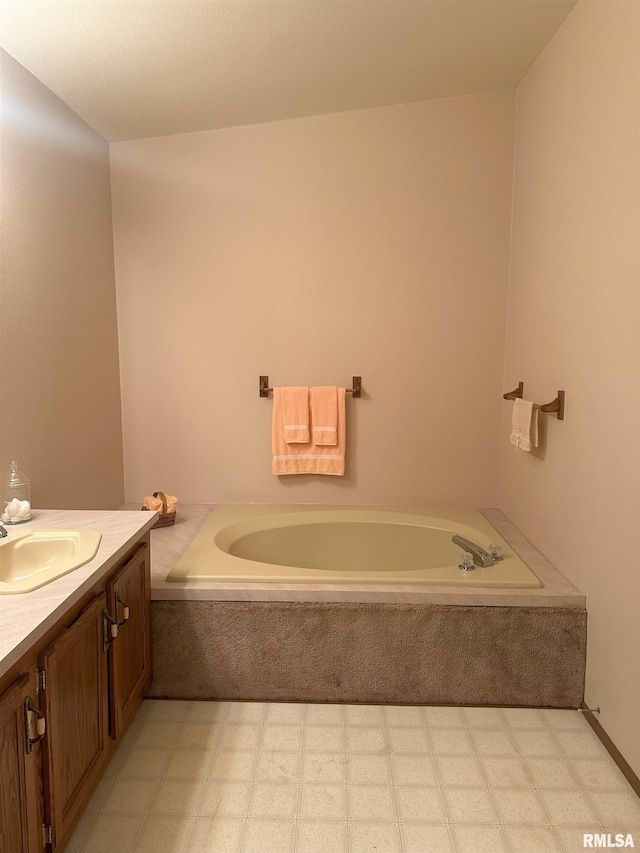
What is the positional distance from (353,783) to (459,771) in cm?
33

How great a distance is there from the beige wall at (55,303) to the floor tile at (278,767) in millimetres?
1238

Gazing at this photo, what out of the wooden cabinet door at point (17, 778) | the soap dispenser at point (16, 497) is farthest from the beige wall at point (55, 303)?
the wooden cabinet door at point (17, 778)

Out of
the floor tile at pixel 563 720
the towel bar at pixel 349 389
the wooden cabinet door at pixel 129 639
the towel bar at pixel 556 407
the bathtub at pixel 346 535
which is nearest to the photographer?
the wooden cabinet door at pixel 129 639

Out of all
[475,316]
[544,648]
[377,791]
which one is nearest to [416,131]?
[475,316]

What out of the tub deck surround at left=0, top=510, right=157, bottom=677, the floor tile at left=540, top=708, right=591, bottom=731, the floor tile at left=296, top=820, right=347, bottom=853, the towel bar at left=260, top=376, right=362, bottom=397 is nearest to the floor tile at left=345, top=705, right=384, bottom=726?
the floor tile at left=296, top=820, right=347, bottom=853

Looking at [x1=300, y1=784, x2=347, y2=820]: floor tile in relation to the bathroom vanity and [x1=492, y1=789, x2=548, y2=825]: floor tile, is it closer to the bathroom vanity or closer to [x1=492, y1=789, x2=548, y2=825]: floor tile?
[x1=492, y1=789, x2=548, y2=825]: floor tile

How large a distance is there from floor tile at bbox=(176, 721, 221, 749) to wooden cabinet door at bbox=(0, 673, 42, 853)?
0.73 metres

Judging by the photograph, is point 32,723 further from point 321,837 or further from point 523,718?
point 523,718

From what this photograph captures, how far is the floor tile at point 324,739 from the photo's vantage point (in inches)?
80.4

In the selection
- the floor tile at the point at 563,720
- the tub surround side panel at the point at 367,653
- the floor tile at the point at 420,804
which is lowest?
the floor tile at the point at 420,804

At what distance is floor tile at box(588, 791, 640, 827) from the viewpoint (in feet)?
5.63

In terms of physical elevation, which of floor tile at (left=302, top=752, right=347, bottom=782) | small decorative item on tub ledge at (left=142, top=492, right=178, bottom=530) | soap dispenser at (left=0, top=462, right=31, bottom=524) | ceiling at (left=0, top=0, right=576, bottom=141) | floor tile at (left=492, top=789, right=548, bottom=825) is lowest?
floor tile at (left=492, top=789, right=548, bottom=825)

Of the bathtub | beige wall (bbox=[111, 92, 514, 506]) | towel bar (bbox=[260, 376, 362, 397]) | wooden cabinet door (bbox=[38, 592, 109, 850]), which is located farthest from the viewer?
towel bar (bbox=[260, 376, 362, 397])

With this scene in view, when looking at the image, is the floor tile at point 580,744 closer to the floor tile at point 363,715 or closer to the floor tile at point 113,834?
the floor tile at point 363,715
